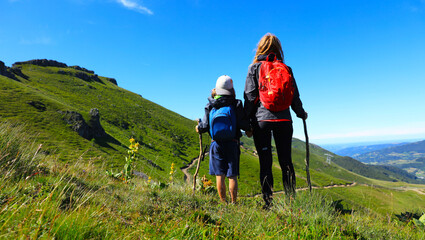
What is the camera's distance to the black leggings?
3635 mm

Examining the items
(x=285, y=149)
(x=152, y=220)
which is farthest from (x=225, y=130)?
(x=152, y=220)

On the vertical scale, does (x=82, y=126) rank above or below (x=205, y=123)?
below

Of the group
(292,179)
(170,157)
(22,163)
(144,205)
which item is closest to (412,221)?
(292,179)

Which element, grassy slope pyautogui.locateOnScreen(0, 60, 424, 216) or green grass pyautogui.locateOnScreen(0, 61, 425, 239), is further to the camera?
grassy slope pyautogui.locateOnScreen(0, 60, 424, 216)

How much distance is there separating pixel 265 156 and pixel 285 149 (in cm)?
40

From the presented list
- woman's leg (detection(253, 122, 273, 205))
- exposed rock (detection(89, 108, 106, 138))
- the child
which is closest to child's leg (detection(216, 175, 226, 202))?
the child

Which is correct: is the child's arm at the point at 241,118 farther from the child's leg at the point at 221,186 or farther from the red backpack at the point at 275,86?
the child's leg at the point at 221,186

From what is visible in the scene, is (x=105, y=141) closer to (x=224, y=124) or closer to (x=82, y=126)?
(x=82, y=126)

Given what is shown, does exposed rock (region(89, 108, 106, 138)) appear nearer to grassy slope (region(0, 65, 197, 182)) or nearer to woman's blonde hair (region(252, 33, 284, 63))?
grassy slope (region(0, 65, 197, 182))

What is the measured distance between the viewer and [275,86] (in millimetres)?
3553

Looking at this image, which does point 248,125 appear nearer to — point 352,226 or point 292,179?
point 292,179

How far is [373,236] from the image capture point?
2682 mm

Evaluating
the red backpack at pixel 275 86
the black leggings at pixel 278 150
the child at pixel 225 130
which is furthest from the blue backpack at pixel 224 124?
the red backpack at pixel 275 86

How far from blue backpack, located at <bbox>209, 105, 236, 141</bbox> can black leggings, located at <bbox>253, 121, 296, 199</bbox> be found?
0.45m
